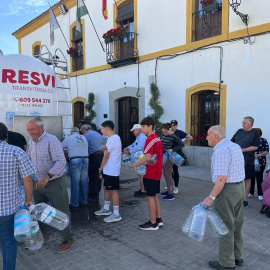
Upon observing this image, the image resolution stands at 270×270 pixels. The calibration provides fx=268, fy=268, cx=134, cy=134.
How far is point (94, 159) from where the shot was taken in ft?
18.9

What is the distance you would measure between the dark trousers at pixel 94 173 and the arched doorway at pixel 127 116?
248 inches

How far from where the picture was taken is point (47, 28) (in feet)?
52.7

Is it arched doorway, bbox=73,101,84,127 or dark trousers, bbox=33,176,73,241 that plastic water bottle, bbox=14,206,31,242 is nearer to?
dark trousers, bbox=33,176,73,241

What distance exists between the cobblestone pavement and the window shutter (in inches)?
350

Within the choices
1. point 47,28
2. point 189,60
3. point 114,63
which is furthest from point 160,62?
point 47,28

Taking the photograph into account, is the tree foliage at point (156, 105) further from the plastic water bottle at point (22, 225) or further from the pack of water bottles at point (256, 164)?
the plastic water bottle at point (22, 225)

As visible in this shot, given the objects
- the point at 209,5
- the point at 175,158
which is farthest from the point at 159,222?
the point at 209,5

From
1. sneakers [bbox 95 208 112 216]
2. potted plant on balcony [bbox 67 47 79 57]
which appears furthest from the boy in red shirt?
potted plant on balcony [bbox 67 47 79 57]

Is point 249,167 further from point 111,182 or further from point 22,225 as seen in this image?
point 22,225

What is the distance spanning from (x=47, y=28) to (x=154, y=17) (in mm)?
8683

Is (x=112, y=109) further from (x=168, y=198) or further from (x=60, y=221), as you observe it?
(x=60, y=221)

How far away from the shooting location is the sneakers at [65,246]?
137 inches

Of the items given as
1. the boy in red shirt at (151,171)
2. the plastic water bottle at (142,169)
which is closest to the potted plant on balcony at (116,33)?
the boy in red shirt at (151,171)

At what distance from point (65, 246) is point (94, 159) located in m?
2.42
